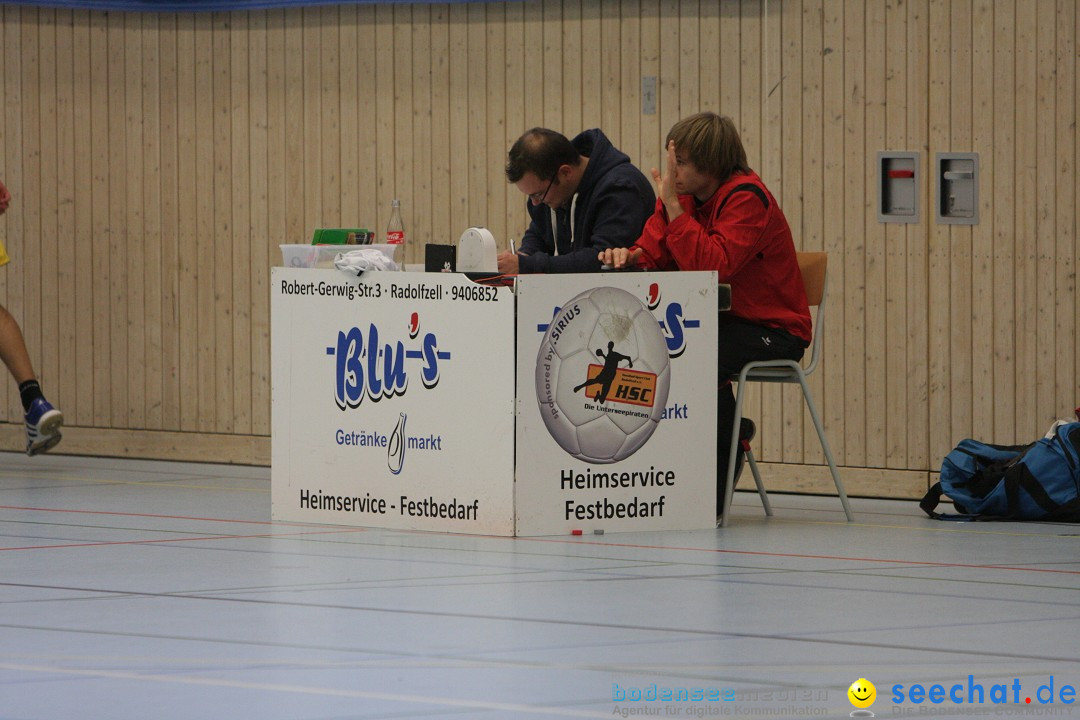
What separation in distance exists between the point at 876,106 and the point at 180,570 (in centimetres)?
344

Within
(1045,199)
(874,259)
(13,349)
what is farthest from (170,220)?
(1045,199)

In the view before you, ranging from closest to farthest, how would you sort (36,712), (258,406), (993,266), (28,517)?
(36,712) < (28,517) < (993,266) < (258,406)

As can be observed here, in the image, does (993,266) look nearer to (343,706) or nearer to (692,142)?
(692,142)

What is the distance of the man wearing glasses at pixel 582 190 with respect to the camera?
5520 millimetres

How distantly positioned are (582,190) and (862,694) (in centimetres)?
308

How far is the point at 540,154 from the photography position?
5.56 meters

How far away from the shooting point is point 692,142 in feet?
17.5

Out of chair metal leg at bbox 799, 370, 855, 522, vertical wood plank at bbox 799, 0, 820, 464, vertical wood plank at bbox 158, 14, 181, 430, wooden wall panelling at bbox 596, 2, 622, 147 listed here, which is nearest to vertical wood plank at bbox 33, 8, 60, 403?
vertical wood plank at bbox 158, 14, 181, 430

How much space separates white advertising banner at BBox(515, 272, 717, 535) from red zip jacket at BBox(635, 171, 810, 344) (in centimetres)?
11

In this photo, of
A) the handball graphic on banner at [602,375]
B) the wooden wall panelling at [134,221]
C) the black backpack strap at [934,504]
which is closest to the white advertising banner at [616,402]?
the handball graphic on banner at [602,375]

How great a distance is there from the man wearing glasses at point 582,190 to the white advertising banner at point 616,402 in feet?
1.28

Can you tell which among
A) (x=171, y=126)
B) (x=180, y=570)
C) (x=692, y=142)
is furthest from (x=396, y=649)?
(x=171, y=126)

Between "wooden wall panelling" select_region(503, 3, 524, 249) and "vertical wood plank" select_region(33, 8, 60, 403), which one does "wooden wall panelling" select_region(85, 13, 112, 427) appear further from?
"wooden wall panelling" select_region(503, 3, 524, 249)

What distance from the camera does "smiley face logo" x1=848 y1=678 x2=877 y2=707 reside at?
2.83 m
